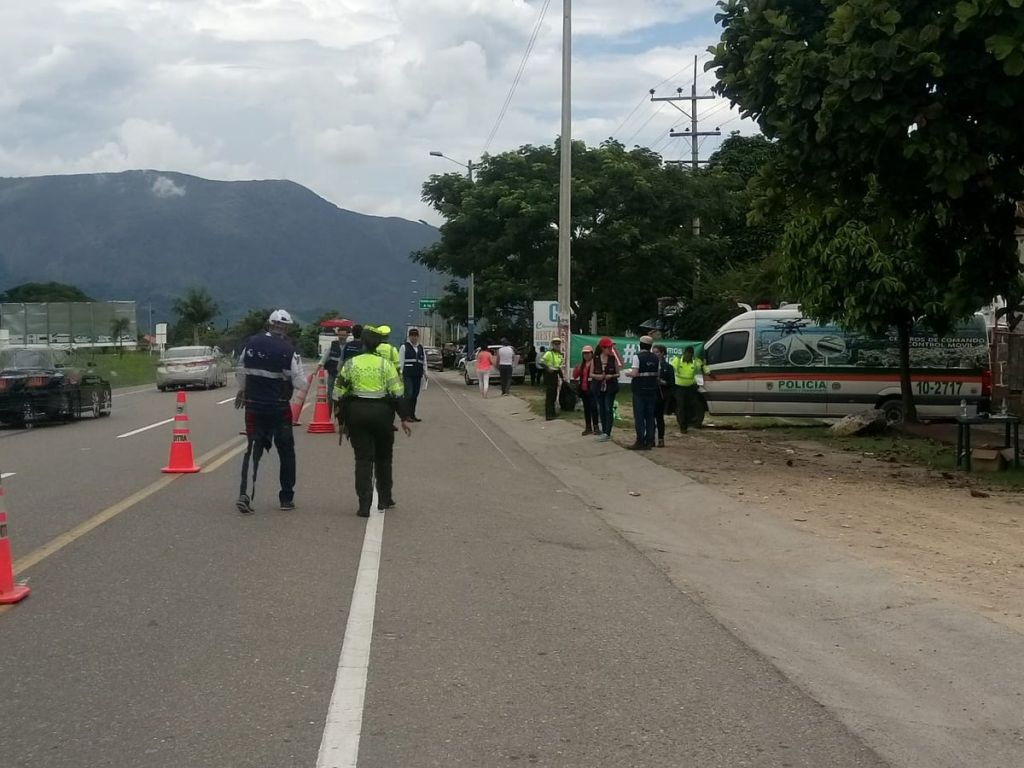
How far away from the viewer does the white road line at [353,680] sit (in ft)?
15.9

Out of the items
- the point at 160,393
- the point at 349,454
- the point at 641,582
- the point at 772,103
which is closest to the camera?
the point at 641,582

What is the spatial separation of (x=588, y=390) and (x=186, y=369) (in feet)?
76.0

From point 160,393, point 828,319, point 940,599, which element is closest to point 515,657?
point 940,599

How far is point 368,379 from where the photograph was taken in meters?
10.9

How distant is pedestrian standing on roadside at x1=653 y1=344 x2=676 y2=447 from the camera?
61.9ft

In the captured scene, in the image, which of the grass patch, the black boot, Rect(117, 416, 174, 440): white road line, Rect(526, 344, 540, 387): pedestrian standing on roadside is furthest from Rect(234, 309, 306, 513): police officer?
the grass patch

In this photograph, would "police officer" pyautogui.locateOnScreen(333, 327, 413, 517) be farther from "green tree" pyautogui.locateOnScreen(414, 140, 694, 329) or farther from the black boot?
"green tree" pyautogui.locateOnScreen(414, 140, 694, 329)

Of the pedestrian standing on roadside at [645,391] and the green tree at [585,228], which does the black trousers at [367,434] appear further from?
the green tree at [585,228]

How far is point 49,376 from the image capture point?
2314cm

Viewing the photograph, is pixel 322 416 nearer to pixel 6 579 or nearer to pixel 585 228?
pixel 6 579

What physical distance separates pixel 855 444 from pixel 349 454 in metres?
8.74

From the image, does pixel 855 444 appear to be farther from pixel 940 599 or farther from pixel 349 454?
pixel 940 599

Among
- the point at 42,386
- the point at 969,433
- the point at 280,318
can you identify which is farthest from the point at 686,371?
the point at 42,386

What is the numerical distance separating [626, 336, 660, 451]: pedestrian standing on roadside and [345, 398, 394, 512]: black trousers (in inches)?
273
